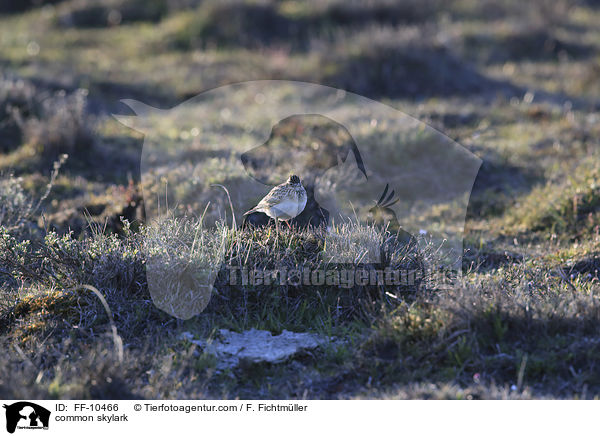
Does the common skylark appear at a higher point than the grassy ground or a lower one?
higher

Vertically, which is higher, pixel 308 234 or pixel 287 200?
pixel 287 200

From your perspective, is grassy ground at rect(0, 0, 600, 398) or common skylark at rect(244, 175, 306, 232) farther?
common skylark at rect(244, 175, 306, 232)

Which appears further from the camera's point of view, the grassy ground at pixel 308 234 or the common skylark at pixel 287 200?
the common skylark at pixel 287 200

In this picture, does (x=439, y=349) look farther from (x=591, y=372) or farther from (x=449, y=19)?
(x=449, y=19)

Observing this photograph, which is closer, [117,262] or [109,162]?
[117,262]

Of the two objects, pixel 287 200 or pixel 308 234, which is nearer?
pixel 287 200

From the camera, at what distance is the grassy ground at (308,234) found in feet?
14.1

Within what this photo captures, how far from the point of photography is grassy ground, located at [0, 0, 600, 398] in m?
4.30

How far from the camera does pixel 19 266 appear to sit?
5191 mm

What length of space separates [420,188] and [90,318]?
485 cm

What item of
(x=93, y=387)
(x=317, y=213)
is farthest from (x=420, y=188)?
(x=93, y=387)

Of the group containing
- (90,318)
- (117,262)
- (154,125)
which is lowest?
(154,125)

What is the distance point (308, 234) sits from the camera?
5414 mm

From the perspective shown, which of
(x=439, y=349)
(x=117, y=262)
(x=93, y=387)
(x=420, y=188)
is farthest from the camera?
(x=420, y=188)
